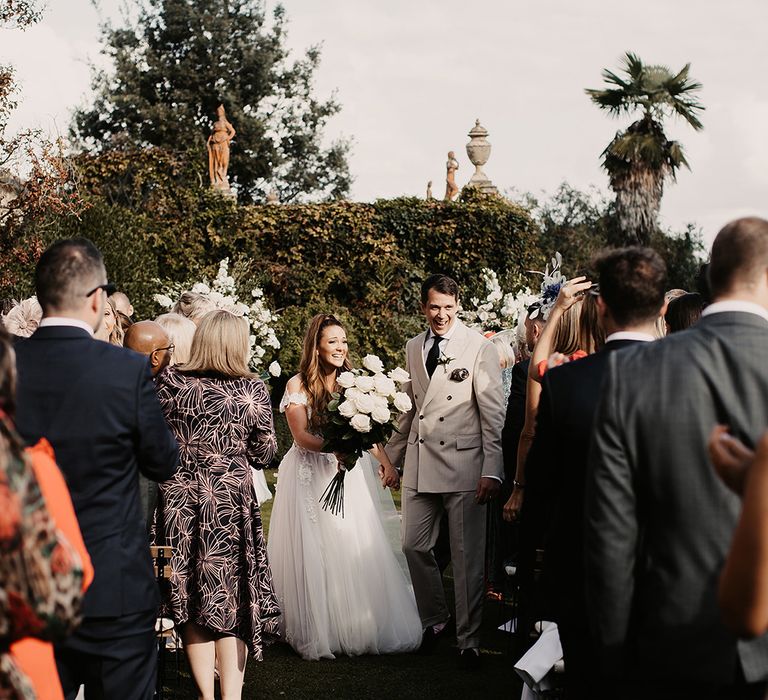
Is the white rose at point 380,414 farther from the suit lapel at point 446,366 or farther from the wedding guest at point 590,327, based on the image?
the wedding guest at point 590,327

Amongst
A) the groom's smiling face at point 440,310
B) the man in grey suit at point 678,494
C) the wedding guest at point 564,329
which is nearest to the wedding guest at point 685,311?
the wedding guest at point 564,329

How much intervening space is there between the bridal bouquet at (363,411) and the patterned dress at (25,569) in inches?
178

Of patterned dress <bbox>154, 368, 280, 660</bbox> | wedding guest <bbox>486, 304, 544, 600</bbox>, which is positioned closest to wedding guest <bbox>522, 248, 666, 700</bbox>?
patterned dress <bbox>154, 368, 280, 660</bbox>

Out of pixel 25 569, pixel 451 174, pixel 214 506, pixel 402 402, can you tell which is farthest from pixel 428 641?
pixel 451 174

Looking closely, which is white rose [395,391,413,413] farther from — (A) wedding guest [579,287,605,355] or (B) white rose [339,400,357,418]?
(A) wedding guest [579,287,605,355]

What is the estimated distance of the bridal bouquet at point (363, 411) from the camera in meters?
6.84

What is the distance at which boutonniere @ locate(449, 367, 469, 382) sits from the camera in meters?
7.20

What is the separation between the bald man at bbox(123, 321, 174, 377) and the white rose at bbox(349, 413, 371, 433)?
1381 mm

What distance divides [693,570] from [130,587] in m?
2.09

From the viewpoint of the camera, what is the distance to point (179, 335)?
21.4ft

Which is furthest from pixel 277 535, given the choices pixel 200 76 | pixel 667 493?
pixel 200 76

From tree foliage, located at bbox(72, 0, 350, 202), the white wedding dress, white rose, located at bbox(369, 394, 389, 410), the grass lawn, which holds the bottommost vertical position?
the grass lawn

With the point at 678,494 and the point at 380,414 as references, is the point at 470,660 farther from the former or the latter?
the point at 678,494

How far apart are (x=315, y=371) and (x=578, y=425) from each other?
13.5ft
